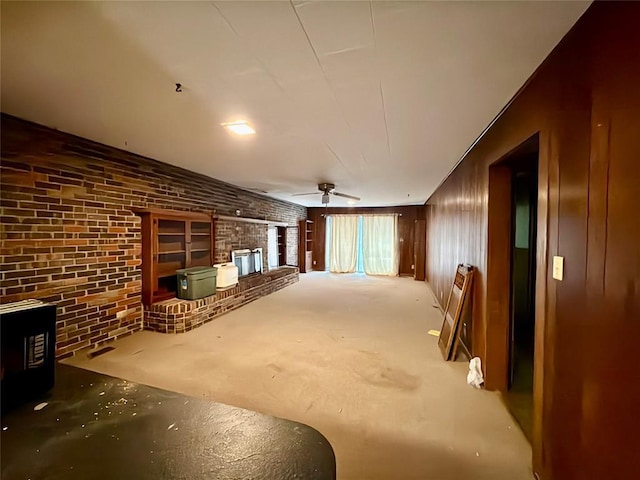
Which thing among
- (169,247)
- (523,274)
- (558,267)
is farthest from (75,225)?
(523,274)

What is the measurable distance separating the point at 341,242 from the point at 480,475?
7892 millimetres

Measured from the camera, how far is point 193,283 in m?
4.01

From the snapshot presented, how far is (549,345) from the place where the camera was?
142 cm

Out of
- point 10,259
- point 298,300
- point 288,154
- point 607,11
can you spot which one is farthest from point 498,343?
point 10,259

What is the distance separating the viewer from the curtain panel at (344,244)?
30.3ft

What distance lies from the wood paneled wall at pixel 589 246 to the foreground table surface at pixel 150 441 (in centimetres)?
102

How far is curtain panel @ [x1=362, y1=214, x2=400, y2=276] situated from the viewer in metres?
8.79

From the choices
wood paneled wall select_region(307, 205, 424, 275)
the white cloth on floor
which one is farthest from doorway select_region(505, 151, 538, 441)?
wood paneled wall select_region(307, 205, 424, 275)

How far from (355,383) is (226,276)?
2.95m

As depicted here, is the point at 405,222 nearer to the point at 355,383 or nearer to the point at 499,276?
the point at 499,276

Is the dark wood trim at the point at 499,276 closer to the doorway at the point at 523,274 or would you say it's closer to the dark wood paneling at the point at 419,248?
the doorway at the point at 523,274

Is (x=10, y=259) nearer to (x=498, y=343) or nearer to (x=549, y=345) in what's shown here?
(x=549, y=345)

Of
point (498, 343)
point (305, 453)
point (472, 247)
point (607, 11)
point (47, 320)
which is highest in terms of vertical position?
point (607, 11)

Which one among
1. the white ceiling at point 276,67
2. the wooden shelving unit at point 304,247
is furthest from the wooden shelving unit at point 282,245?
the white ceiling at point 276,67
